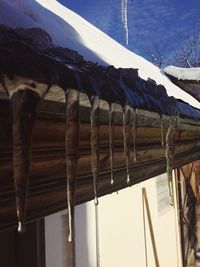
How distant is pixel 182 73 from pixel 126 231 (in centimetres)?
456

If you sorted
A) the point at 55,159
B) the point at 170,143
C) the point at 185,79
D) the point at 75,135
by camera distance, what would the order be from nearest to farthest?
the point at 75,135
the point at 55,159
the point at 170,143
the point at 185,79

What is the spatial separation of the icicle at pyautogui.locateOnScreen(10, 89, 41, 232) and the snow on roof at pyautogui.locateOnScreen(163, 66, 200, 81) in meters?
7.51

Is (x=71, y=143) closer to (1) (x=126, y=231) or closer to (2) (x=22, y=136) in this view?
(2) (x=22, y=136)

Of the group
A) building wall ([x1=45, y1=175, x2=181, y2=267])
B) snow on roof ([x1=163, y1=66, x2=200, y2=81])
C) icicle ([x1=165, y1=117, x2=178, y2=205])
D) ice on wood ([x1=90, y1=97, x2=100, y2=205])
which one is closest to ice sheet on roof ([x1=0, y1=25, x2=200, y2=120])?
ice on wood ([x1=90, y1=97, x2=100, y2=205])

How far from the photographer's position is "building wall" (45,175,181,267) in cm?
386

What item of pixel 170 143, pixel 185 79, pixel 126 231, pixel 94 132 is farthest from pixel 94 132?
pixel 185 79

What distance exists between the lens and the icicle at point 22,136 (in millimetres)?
1148

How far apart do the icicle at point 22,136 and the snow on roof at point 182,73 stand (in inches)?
296

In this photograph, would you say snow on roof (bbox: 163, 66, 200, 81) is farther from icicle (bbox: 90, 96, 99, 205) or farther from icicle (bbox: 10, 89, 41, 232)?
icicle (bbox: 10, 89, 41, 232)

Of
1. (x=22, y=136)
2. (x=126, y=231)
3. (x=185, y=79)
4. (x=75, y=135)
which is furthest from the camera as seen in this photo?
(x=185, y=79)

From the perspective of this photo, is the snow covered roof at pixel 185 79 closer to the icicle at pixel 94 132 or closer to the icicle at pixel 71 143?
the icicle at pixel 94 132

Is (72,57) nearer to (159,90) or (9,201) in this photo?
(9,201)

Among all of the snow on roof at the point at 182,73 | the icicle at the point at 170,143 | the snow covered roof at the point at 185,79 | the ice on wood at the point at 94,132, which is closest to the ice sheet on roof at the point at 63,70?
the ice on wood at the point at 94,132

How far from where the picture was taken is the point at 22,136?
1.24 metres
